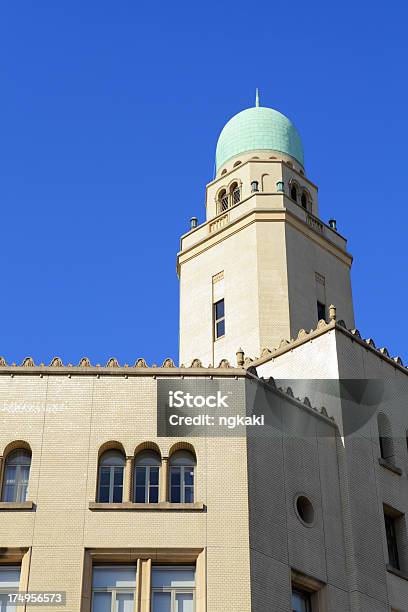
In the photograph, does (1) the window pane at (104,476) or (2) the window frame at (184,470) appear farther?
(1) the window pane at (104,476)

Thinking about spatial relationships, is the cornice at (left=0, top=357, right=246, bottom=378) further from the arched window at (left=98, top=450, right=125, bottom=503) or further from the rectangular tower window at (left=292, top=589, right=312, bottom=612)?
the rectangular tower window at (left=292, top=589, right=312, bottom=612)

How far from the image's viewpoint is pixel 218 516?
27828 mm

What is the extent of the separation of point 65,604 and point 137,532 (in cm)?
264

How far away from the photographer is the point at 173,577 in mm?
27203

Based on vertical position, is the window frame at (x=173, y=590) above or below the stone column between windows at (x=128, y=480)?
below

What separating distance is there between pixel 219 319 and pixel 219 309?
0.50 metres

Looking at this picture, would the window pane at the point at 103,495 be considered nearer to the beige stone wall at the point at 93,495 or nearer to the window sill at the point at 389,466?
the beige stone wall at the point at 93,495

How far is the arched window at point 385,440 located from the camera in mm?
34375

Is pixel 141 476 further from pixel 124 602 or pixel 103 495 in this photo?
pixel 124 602

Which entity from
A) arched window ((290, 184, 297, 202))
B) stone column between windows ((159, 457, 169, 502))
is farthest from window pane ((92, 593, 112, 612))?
arched window ((290, 184, 297, 202))

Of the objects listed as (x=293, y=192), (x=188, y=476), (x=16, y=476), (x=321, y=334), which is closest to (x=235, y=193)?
(x=293, y=192)

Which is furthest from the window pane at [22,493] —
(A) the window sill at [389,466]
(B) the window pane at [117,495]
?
(A) the window sill at [389,466]

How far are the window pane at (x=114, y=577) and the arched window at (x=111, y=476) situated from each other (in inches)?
75.4

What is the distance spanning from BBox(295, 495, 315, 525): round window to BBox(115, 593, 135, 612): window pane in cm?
578
